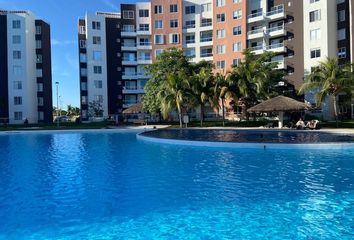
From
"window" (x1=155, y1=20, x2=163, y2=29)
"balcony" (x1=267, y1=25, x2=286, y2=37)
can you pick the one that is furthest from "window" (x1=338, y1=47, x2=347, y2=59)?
"window" (x1=155, y1=20, x2=163, y2=29)

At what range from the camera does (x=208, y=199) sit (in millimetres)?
9227

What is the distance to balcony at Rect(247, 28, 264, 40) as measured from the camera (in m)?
51.1

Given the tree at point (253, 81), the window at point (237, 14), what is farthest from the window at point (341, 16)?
the window at point (237, 14)

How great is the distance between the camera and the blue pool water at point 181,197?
274 inches

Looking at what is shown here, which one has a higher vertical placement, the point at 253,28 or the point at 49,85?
the point at 253,28

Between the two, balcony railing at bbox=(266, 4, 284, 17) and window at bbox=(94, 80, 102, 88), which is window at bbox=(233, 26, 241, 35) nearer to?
balcony railing at bbox=(266, 4, 284, 17)

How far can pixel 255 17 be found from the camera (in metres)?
52.2

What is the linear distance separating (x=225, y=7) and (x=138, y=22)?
55.8 ft

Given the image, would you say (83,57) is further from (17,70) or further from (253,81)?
(253,81)

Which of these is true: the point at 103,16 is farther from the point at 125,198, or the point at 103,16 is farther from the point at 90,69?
the point at 125,198

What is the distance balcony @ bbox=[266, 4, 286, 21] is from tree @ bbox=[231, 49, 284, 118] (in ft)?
44.8

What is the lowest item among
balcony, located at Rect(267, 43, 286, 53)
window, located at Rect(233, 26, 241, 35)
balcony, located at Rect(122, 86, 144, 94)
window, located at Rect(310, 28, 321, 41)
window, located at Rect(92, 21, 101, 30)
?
balcony, located at Rect(122, 86, 144, 94)

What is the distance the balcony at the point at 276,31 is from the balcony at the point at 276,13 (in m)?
1.49

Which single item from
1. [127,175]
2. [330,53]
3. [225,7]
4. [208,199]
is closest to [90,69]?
[225,7]
